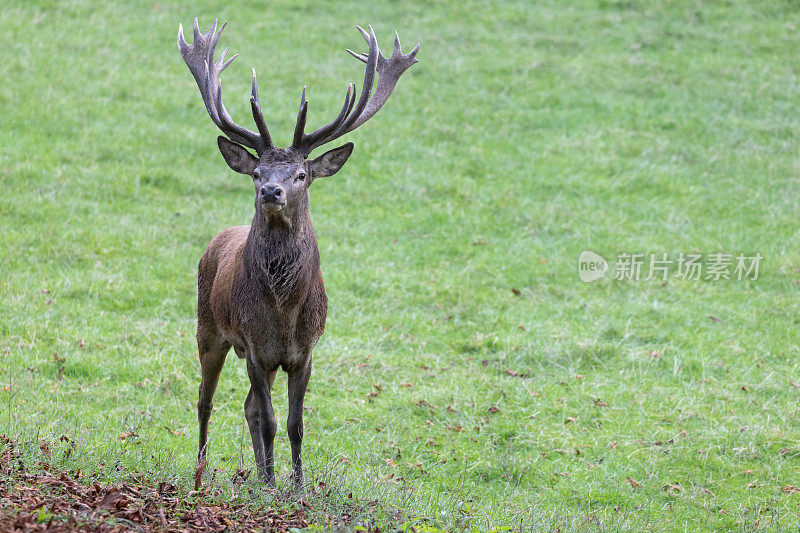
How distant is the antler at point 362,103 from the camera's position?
19.5 feet

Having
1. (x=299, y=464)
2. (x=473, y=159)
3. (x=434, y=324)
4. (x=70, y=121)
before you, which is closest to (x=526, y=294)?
(x=434, y=324)

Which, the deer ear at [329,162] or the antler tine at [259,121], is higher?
the antler tine at [259,121]

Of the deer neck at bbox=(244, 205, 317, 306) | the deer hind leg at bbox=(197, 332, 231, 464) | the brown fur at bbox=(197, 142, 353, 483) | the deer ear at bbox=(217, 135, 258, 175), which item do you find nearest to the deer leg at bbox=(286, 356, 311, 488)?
the brown fur at bbox=(197, 142, 353, 483)

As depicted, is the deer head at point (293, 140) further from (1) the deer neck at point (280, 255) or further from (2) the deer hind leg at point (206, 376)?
(2) the deer hind leg at point (206, 376)

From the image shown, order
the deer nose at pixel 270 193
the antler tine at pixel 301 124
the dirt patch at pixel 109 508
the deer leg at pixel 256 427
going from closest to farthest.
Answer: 1. the dirt patch at pixel 109 508
2. the deer nose at pixel 270 193
3. the antler tine at pixel 301 124
4. the deer leg at pixel 256 427

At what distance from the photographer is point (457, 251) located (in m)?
11.6

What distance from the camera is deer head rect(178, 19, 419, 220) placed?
5.70m

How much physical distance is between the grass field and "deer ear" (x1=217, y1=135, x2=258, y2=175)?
6.76 feet

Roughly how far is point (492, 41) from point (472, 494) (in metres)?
13.1

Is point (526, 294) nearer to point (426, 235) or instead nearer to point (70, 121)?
point (426, 235)

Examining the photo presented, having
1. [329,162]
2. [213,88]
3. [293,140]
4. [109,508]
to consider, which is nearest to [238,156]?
[293,140]

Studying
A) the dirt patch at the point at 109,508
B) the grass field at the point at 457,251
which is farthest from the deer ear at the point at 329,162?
the dirt patch at the point at 109,508

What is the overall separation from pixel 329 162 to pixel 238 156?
63 centimetres

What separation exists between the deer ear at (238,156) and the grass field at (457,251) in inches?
81.1
